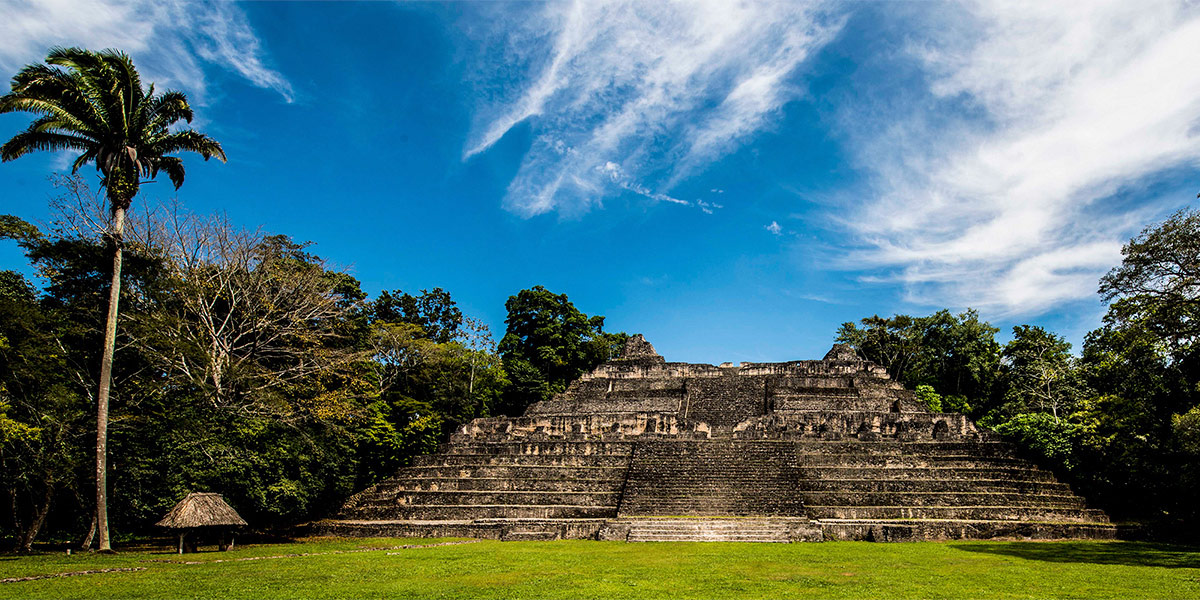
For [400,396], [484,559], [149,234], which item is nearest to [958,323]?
[400,396]

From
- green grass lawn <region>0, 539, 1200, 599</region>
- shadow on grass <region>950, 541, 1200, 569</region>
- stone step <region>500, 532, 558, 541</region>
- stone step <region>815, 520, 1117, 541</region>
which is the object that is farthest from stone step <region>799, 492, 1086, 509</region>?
stone step <region>500, 532, 558, 541</region>

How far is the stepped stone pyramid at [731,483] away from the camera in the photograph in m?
15.1

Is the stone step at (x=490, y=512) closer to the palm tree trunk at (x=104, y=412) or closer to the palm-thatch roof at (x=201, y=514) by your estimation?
the palm-thatch roof at (x=201, y=514)

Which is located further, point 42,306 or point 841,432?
point 841,432

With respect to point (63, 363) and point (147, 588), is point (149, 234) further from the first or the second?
point (147, 588)

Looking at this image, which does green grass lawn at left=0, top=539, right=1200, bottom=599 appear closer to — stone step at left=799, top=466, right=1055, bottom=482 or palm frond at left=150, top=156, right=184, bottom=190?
stone step at left=799, top=466, right=1055, bottom=482

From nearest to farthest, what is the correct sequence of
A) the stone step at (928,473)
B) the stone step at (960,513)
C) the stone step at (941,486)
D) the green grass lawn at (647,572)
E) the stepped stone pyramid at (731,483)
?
1. the green grass lawn at (647,572)
2. the stepped stone pyramid at (731,483)
3. the stone step at (960,513)
4. the stone step at (941,486)
5. the stone step at (928,473)

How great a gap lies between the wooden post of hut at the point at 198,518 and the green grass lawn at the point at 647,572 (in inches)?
21.5

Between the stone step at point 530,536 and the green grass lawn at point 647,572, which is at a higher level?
the green grass lawn at point 647,572

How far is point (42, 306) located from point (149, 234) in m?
3.75

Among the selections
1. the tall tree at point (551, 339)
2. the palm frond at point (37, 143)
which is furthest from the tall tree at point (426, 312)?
the palm frond at point (37, 143)

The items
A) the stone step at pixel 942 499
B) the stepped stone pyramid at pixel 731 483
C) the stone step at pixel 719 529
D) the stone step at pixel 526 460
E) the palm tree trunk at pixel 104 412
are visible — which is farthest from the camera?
the stone step at pixel 526 460

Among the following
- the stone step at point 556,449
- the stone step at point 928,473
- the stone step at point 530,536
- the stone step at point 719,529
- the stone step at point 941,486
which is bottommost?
the stone step at point 530,536

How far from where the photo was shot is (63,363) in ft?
47.6
